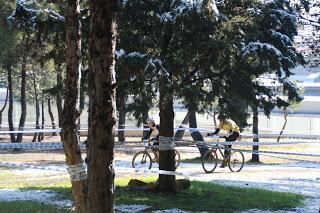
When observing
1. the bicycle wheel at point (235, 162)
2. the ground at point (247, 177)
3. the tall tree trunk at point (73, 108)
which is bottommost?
the ground at point (247, 177)

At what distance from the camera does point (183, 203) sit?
10.0m

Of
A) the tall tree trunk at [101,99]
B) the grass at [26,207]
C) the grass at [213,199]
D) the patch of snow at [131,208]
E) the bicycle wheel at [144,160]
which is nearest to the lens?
the tall tree trunk at [101,99]

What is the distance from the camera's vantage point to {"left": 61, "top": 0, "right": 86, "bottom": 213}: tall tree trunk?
582 cm

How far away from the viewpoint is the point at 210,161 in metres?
Answer: 17.0

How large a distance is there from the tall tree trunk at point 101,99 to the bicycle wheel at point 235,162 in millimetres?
13609

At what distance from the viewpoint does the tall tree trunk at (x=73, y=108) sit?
5820 millimetres

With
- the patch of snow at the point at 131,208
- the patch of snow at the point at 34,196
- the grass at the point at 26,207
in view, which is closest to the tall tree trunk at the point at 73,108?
the grass at the point at 26,207

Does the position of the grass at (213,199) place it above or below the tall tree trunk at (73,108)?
below

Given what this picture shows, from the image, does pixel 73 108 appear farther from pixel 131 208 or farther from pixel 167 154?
pixel 167 154

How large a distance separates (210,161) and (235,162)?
3.70 feet

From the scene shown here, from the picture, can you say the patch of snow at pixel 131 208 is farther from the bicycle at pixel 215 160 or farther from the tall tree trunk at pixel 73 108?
the bicycle at pixel 215 160

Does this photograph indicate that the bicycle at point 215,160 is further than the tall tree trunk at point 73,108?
Yes

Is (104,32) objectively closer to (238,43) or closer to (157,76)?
(157,76)

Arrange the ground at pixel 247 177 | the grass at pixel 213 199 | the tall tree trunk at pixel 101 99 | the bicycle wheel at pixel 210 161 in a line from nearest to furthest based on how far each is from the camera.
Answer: the tall tree trunk at pixel 101 99 → the grass at pixel 213 199 → the ground at pixel 247 177 → the bicycle wheel at pixel 210 161
